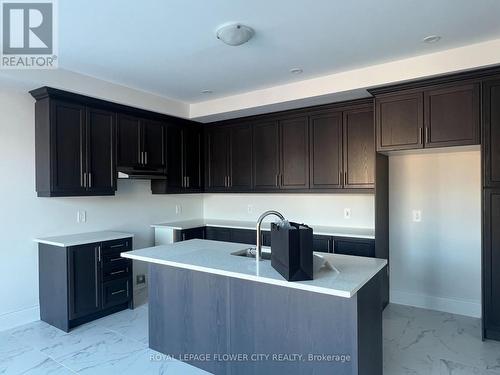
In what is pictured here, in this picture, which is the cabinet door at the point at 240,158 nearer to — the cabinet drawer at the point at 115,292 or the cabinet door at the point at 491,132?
the cabinet drawer at the point at 115,292

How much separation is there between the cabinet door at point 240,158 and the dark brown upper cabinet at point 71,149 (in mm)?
1658

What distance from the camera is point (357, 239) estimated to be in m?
3.55

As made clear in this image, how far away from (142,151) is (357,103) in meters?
2.64

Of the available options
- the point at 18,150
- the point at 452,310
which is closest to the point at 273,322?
the point at 452,310

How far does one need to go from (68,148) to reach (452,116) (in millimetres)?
3733

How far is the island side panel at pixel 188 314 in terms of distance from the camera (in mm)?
2361

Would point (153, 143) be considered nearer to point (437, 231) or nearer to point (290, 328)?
point (290, 328)

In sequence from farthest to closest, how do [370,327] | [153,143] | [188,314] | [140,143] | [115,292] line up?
[153,143], [140,143], [115,292], [188,314], [370,327]

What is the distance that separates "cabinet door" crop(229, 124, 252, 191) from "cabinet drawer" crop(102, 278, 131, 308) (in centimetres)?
191

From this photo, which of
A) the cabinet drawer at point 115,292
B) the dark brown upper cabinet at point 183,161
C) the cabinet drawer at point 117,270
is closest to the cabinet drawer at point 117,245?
the cabinet drawer at point 117,270

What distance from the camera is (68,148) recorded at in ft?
11.1

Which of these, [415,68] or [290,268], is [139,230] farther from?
[415,68]

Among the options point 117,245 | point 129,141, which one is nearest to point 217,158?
point 129,141

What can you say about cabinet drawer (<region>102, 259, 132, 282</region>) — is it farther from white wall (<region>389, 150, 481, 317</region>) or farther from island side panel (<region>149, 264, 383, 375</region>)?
white wall (<region>389, 150, 481, 317</region>)
